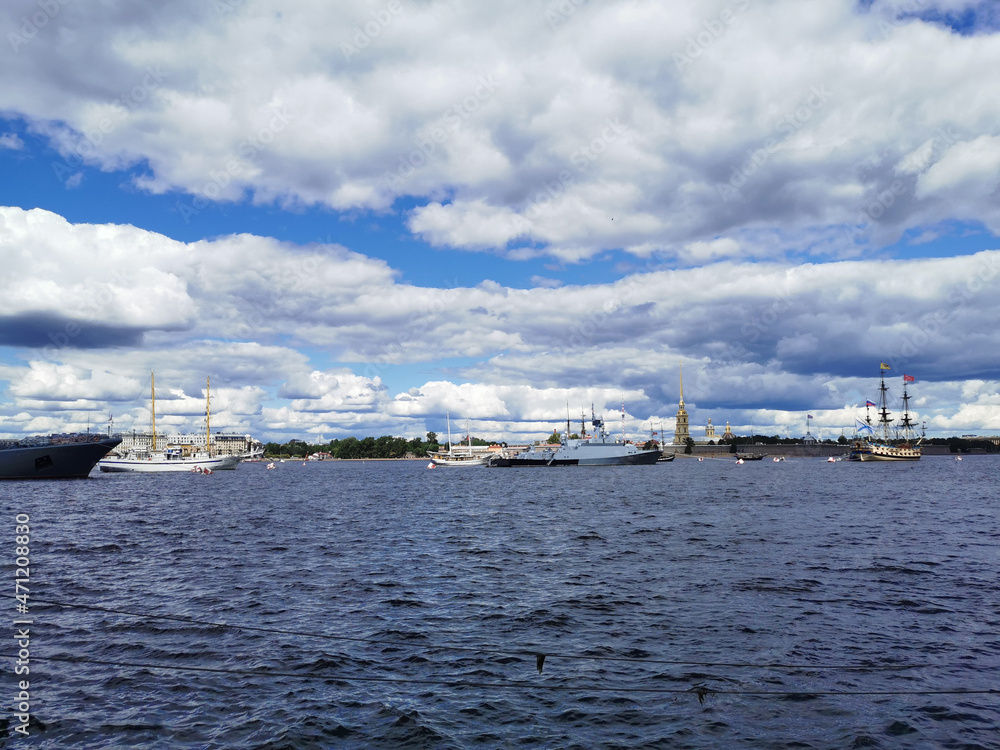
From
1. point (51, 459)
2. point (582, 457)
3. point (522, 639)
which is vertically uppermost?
point (51, 459)

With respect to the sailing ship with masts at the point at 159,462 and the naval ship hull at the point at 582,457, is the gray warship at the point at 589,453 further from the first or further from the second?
the sailing ship with masts at the point at 159,462

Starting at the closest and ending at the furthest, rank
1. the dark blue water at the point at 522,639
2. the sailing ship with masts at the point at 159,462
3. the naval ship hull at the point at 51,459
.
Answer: the dark blue water at the point at 522,639 → the naval ship hull at the point at 51,459 → the sailing ship with masts at the point at 159,462

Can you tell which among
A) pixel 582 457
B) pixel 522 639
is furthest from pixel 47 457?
pixel 582 457

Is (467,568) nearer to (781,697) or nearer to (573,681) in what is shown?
(573,681)

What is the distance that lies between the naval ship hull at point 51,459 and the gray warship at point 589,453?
342ft

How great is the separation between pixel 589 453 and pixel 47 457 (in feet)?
396

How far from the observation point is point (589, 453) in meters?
171

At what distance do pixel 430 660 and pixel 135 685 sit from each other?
673cm

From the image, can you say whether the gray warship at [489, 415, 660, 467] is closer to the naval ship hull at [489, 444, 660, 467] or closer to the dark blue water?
the naval ship hull at [489, 444, 660, 467]

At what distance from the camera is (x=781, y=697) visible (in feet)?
43.6

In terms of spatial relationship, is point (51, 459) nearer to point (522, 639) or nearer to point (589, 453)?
point (522, 639)

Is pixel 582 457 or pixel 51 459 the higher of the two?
pixel 51 459

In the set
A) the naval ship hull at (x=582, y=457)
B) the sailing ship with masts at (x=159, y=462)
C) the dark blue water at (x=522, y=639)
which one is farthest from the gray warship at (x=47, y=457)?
the naval ship hull at (x=582, y=457)

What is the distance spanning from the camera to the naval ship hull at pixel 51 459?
308 feet
